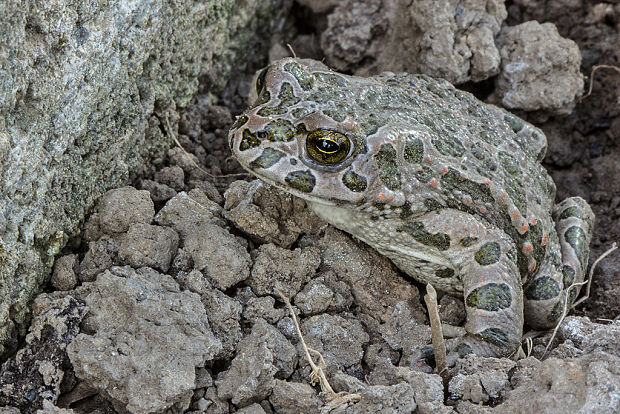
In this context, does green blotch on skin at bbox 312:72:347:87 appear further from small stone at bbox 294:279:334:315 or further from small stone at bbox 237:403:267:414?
small stone at bbox 237:403:267:414

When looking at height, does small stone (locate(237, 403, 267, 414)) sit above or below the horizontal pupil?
below

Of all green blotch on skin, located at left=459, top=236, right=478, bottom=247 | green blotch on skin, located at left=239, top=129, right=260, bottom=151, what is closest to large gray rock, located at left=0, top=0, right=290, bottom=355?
green blotch on skin, located at left=239, top=129, right=260, bottom=151

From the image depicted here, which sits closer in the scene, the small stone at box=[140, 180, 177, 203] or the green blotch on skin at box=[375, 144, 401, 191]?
the green blotch on skin at box=[375, 144, 401, 191]

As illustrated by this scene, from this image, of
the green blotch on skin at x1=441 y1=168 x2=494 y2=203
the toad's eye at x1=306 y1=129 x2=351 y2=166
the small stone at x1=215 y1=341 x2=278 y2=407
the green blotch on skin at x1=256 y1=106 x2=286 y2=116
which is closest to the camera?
the small stone at x1=215 y1=341 x2=278 y2=407

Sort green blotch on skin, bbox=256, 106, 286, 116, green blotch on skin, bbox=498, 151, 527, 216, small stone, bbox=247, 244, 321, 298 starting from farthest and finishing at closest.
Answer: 1. green blotch on skin, bbox=498, 151, 527, 216
2. small stone, bbox=247, 244, 321, 298
3. green blotch on skin, bbox=256, 106, 286, 116

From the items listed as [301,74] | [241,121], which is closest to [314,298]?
[241,121]

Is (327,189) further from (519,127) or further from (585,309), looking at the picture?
(585,309)

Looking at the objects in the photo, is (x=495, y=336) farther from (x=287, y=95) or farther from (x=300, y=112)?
(x=287, y=95)
